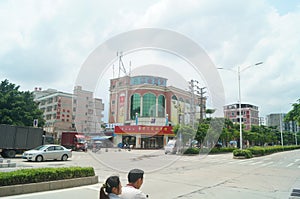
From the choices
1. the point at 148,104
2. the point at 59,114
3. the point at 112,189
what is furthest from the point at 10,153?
the point at 59,114

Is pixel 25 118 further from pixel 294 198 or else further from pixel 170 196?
pixel 294 198

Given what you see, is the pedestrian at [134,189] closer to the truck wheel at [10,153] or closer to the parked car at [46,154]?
the parked car at [46,154]

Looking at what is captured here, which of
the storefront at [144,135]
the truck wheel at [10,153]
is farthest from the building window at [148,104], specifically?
the truck wheel at [10,153]

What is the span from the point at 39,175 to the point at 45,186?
332mm

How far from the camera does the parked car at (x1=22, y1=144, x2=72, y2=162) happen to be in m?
14.5

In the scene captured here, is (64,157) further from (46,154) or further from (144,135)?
(144,135)

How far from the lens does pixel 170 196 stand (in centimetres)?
619

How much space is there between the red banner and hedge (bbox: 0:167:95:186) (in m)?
29.0

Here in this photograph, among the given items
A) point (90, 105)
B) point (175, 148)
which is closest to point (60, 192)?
point (90, 105)

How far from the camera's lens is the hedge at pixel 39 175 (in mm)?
5821

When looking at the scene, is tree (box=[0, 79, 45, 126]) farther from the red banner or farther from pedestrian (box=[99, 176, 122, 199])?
pedestrian (box=[99, 176, 122, 199])

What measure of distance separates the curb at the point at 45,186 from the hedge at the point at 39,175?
0.44ft

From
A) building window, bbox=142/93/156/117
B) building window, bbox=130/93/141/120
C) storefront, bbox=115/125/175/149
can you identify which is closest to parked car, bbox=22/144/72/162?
storefront, bbox=115/125/175/149

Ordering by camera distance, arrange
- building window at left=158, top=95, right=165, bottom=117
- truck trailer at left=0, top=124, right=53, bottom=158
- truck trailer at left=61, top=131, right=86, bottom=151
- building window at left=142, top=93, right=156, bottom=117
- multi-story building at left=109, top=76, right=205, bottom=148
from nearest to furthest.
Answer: truck trailer at left=0, top=124, right=53, bottom=158 → truck trailer at left=61, top=131, right=86, bottom=151 → multi-story building at left=109, top=76, right=205, bottom=148 → building window at left=158, top=95, right=165, bottom=117 → building window at left=142, top=93, right=156, bottom=117
